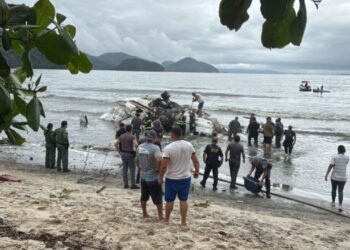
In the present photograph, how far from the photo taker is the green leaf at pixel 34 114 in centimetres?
151

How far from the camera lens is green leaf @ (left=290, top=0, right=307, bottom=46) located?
112 cm

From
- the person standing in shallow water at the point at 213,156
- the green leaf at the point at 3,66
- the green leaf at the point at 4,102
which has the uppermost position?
the green leaf at the point at 3,66

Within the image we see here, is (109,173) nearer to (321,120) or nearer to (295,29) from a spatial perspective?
(295,29)

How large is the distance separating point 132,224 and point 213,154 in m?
5.20

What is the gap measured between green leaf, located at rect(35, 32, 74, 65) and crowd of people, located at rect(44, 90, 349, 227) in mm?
826

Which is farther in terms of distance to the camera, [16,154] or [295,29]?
[16,154]

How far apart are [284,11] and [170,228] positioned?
5649 millimetres

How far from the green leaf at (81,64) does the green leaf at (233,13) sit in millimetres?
712

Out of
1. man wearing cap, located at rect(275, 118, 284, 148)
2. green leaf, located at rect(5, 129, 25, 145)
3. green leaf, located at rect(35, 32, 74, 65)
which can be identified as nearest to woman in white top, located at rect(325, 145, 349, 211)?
man wearing cap, located at rect(275, 118, 284, 148)

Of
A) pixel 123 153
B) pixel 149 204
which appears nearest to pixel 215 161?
pixel 123 153

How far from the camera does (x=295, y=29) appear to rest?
1.17 meters

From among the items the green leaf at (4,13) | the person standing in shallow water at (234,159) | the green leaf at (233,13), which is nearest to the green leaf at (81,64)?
the green leaf at (4,13)

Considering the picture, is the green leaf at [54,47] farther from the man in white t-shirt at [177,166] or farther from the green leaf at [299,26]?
the man in white t-shirt at [177,166]

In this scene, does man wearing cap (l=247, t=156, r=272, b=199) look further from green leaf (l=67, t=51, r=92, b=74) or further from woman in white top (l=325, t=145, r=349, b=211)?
green leaf (l=67, t=51, r=92, b=74)
